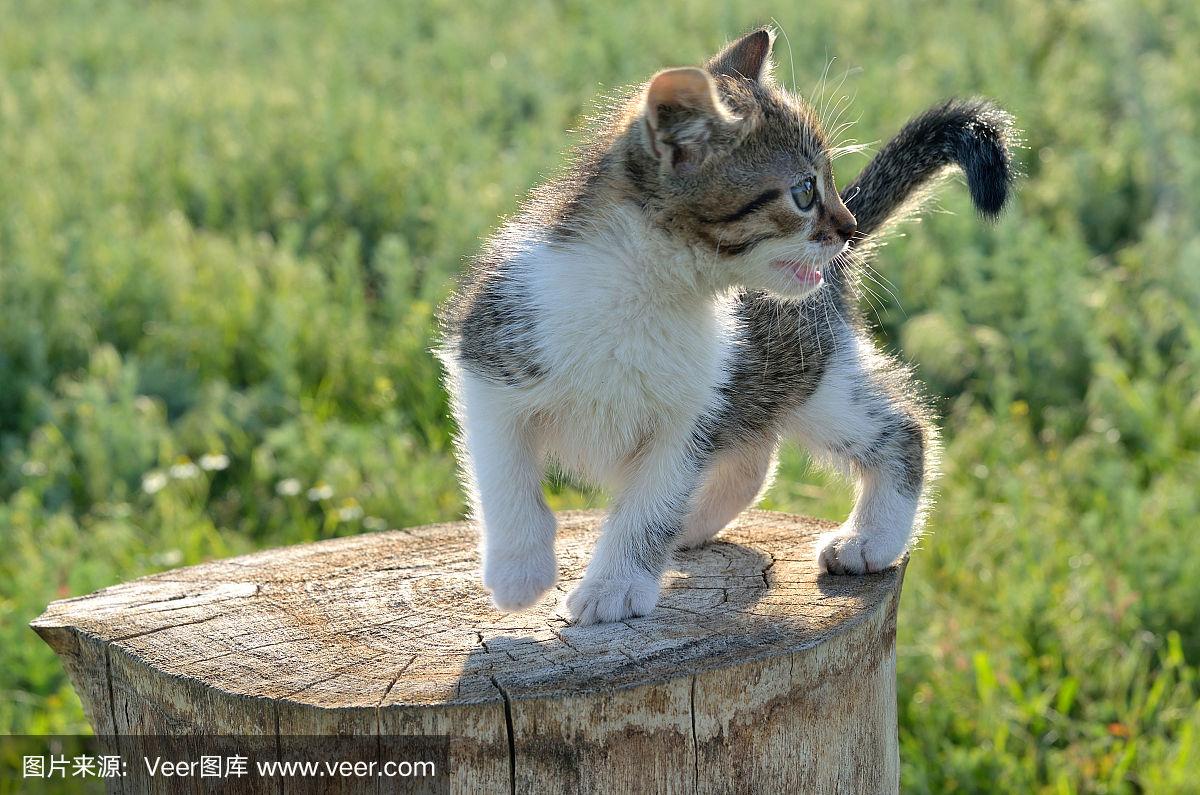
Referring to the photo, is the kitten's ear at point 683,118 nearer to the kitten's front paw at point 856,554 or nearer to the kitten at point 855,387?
the kitten at point 855,387

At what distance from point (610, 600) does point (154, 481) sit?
3006mm

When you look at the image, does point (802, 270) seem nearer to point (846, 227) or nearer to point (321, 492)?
point (846, 227)

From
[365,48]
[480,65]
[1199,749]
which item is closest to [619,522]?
[1199,749]

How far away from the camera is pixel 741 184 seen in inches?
107

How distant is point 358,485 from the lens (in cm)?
526

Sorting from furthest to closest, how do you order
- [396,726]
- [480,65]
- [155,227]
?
[480,65], [155,227], [396,726]

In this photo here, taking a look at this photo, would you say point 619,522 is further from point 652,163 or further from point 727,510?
point 652,163

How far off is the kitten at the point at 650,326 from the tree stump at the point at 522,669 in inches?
6.7

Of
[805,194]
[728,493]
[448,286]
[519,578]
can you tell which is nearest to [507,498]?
[519,578]

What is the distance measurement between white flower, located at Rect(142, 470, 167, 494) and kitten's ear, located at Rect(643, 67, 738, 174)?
323 cm

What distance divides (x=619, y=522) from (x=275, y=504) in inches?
110

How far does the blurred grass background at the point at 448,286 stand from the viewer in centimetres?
442

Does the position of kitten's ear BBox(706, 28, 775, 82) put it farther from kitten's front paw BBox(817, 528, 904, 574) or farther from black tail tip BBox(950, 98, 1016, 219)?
kitten's front paw BBox(817, 528, 904, 574)

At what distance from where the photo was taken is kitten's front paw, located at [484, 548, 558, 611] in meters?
2.84
